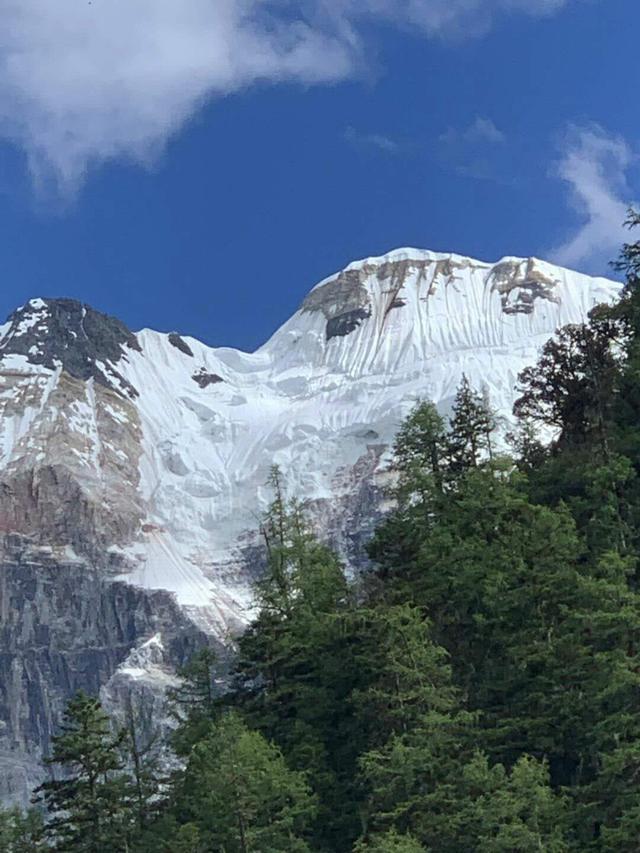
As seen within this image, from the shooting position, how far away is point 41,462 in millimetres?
171000

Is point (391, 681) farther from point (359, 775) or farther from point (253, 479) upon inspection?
point (253, 479)

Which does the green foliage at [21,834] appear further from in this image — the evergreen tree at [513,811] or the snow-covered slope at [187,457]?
the snow-covered slope at [187,457]

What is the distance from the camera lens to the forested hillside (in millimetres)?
27062

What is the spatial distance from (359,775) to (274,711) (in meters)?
6.66

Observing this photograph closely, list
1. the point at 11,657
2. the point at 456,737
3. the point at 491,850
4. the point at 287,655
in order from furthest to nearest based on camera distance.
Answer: the point at 11,657 < the point at 287,655 < the point at 456,737 < the point at 491,850

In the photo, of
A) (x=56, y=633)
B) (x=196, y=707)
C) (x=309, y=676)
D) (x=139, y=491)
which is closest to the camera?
(x=309, y=676)

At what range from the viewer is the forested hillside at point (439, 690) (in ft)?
88.8

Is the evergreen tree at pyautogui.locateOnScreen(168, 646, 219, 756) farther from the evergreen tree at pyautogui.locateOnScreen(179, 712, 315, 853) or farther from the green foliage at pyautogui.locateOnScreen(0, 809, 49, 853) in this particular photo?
the evergreen tree at pyautogui.locateOnScreen(179, 712, 315, 853)

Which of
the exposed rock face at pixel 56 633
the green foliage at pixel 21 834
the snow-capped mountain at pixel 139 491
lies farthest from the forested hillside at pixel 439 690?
the exposed rock face at pixel 56 633

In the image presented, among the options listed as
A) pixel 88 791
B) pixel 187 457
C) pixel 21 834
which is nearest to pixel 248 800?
pixel 88 791

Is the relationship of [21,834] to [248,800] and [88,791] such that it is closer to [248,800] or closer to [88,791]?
[88,791]

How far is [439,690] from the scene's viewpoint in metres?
30.0

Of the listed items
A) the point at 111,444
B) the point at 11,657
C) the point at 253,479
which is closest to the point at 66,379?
the point at 111,444

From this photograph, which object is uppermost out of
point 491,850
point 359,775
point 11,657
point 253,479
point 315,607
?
point 253,479
